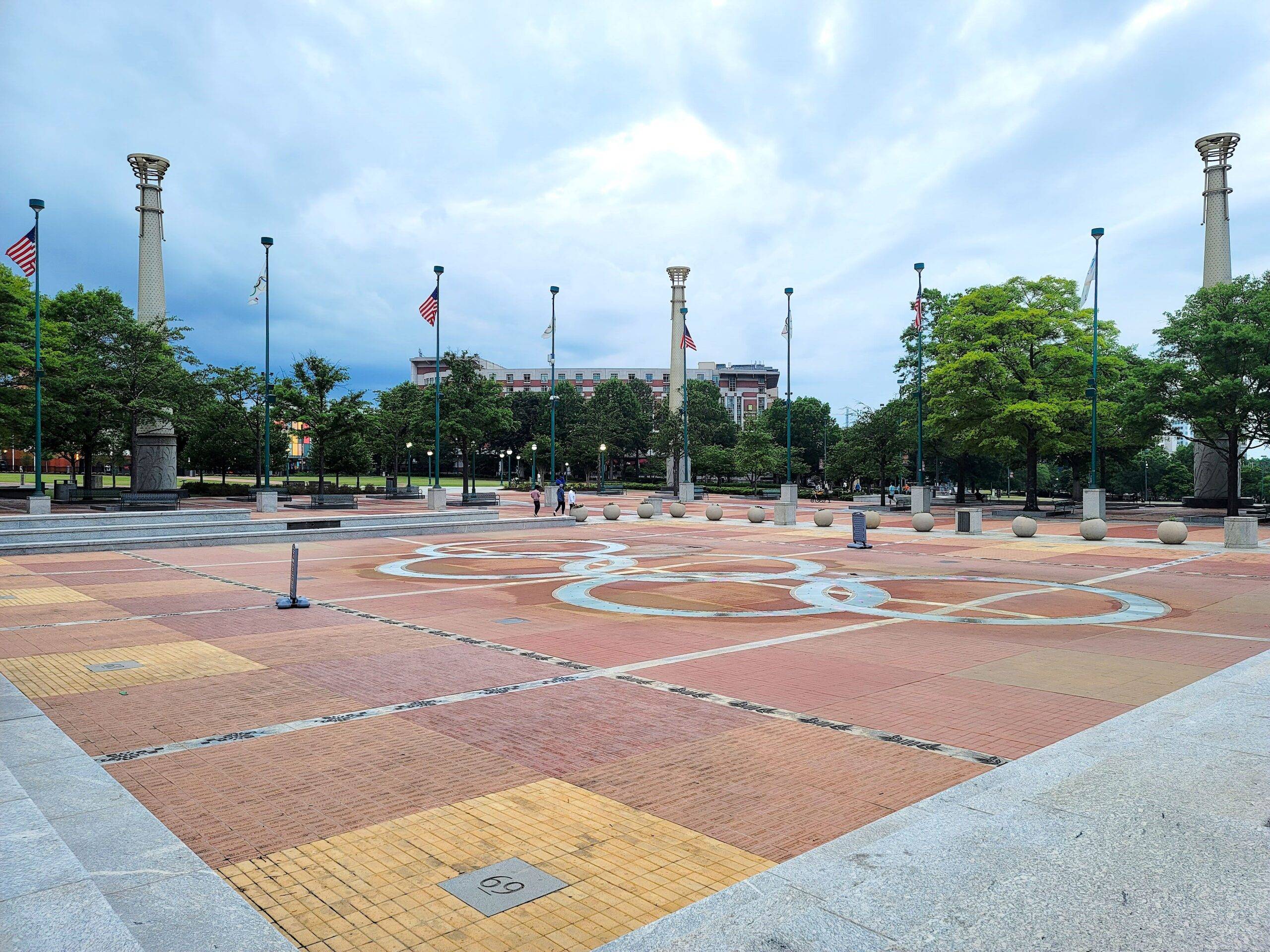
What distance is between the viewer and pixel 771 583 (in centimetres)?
1800

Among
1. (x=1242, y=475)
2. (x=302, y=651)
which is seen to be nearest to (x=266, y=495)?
(x=302, y=651)

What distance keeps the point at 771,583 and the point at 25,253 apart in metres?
30.4

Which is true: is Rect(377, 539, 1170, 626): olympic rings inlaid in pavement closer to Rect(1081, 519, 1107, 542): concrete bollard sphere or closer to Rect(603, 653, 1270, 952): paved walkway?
Rect(603, 653, 1270, 952): paved walkway

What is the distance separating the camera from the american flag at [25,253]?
3055 centimetres

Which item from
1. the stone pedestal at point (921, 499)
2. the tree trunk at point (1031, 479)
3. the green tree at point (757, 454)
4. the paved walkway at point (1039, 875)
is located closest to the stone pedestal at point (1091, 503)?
the stone pedestal at point (921, 499)

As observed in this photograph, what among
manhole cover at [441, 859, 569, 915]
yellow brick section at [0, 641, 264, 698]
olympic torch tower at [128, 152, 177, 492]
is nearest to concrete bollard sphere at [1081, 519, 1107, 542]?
yellow brick section at [0, 641, 264, 698]

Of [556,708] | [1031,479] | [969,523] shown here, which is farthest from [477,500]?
[556,708]

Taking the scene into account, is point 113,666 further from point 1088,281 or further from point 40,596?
point 1088,281

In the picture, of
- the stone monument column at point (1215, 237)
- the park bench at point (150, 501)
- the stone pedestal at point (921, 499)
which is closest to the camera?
the park bench at point (150, 501)

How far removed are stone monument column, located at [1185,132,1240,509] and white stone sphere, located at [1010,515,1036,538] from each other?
22953 millimetres

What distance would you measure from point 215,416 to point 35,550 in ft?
104

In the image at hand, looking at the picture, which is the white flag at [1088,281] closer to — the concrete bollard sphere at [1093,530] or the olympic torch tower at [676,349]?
the concrete bollard sphere at [1093,530]

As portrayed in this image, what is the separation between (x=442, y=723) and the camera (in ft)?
25.9

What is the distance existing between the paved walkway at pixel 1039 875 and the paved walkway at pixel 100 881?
212cm
